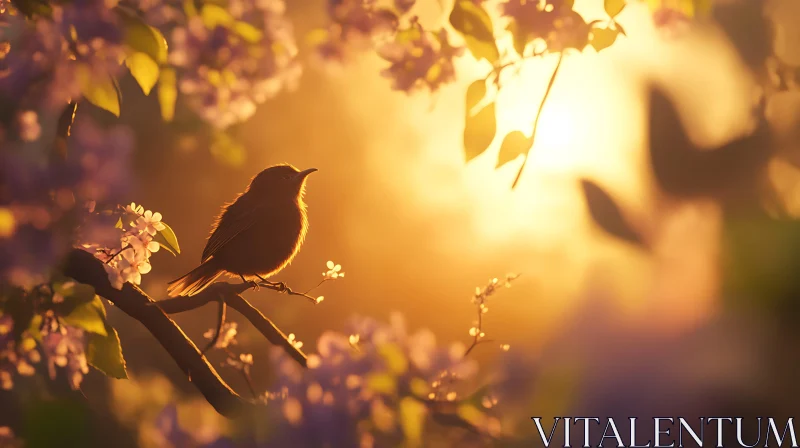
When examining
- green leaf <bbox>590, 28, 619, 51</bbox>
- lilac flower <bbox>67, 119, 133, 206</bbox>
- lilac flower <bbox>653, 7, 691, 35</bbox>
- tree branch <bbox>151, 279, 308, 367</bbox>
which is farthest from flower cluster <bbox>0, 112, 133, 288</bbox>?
lilac flower <bbox>653, 7, 691, 35</bbox>

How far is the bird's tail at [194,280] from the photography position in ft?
15.0

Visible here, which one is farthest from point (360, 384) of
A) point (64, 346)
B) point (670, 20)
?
point (670, 20)

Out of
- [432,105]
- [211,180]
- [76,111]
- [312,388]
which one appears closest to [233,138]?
[76,111]

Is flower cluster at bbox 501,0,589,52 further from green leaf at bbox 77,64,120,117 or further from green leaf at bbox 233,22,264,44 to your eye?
green leaf at bbox 77,64,120,117

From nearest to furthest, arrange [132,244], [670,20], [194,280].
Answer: [670,20], [132,244], [194,280]

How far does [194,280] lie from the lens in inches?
186

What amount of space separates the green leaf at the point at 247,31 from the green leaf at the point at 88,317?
115 centimetres

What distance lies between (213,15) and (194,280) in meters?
2.36

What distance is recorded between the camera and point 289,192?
5.32m

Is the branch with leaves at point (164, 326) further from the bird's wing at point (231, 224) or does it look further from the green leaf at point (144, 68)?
the bird's wing at point (231, 224)

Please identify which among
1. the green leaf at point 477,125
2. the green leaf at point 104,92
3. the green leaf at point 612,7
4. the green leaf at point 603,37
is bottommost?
the green leaf at point 104,92

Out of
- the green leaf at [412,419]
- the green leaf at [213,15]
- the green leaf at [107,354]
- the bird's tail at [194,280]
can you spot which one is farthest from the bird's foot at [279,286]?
the green leaf at [412,419]

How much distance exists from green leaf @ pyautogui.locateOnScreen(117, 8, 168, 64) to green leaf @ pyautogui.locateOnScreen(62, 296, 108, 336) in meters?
0.92

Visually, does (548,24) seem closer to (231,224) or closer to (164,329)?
(164,329)
